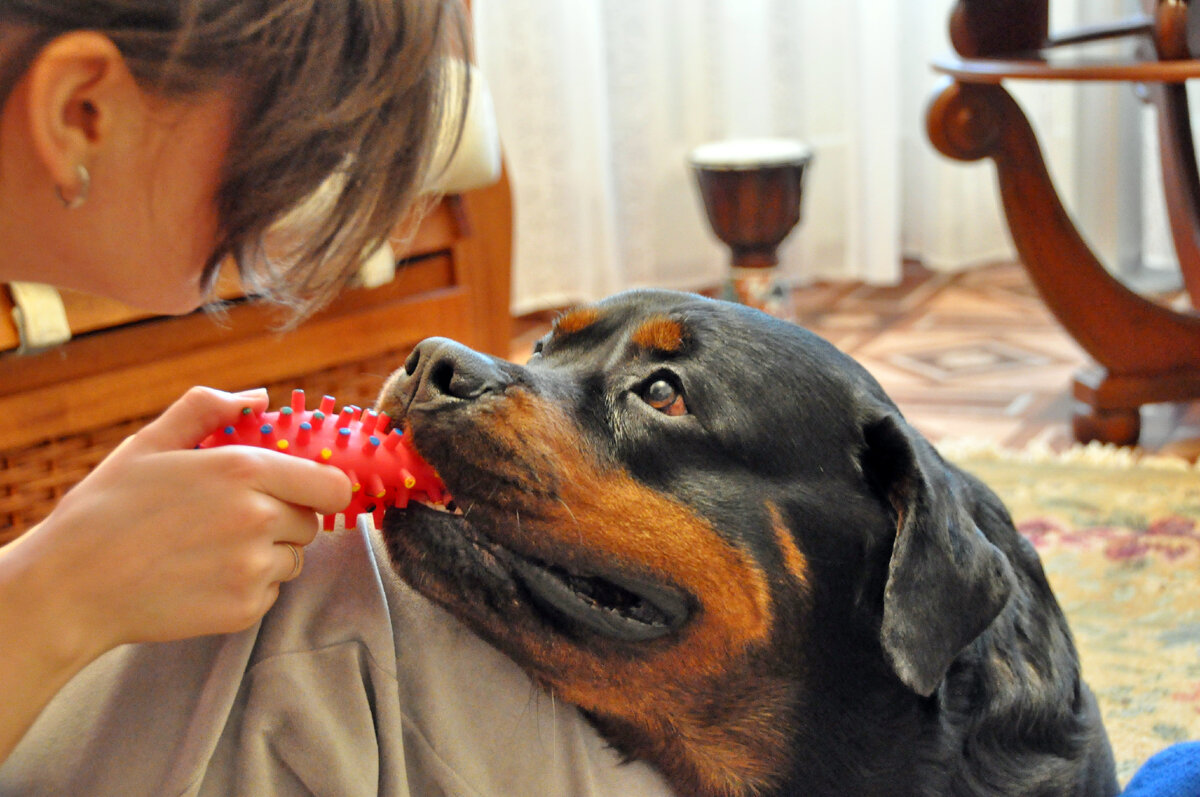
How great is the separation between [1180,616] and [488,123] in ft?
5.31

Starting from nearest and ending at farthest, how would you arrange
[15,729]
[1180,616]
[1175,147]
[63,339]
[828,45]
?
[15,729]
[63,339]
[1180,616]
[1175,147]
[828,45]

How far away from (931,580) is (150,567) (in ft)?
2.33

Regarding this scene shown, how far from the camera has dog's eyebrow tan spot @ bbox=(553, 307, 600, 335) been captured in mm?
1393

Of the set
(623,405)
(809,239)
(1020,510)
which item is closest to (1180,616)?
(1020,510)

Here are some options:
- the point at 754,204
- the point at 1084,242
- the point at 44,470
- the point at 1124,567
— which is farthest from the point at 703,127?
the point at 44,470

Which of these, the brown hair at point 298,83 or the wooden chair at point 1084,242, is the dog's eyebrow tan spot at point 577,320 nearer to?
the brown hair at point 298,83

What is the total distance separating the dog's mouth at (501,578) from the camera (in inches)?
43.9

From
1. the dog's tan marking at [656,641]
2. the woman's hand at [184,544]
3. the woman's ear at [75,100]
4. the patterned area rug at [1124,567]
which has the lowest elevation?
the patterned area rug at [1124,567]

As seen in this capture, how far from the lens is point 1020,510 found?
2.54 meters

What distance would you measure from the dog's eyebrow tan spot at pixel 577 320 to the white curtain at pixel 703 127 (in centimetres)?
276

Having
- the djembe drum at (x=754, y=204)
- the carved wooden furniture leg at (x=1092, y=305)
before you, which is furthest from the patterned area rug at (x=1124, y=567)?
the djembe drum at (x=754, y=204)

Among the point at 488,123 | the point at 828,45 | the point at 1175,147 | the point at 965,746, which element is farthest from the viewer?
the point at 828,45

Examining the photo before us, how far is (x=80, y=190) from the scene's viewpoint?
1.07 m

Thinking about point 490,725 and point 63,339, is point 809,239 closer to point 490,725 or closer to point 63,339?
point 63,339
